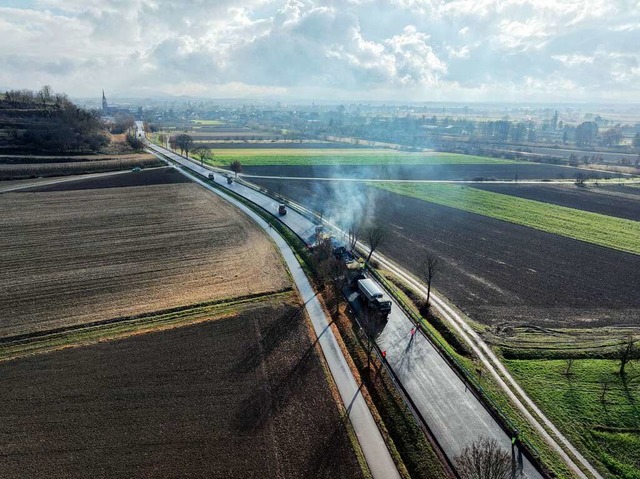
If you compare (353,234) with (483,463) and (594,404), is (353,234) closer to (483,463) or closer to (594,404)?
(594,404)

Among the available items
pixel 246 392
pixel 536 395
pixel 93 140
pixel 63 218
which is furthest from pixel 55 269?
pixel 93 140

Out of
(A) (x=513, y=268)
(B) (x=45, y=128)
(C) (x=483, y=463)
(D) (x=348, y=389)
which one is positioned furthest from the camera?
(B) (x=45, y=128)

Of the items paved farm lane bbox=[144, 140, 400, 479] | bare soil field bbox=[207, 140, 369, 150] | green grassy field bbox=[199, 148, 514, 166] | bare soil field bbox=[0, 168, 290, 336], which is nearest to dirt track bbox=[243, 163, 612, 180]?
green grassy field bbox=[199, 148, 514, 166]

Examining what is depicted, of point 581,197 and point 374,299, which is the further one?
point 581,197

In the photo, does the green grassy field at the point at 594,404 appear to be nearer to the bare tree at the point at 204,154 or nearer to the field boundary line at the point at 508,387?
the field boundary line at the point at 508,387

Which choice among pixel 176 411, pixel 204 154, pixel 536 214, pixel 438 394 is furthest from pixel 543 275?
pixel 204 154

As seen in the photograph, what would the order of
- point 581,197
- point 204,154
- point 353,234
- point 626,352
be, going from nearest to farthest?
point 626,352 → point 353,234 → point 581,197 → point 204,154

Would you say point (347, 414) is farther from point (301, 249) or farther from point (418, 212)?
point (418, 212)
